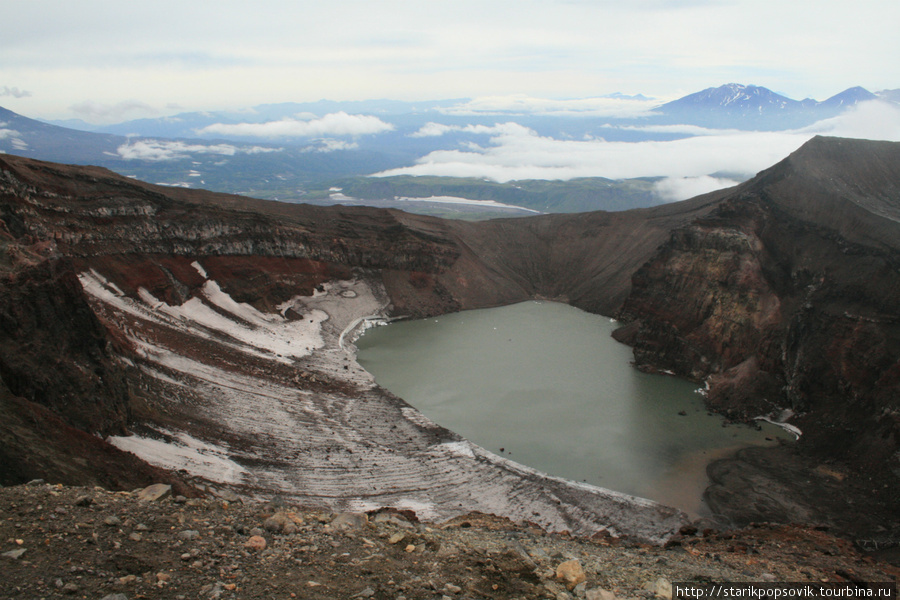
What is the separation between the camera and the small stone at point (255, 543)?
903 cm

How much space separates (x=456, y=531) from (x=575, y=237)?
56.1 metres

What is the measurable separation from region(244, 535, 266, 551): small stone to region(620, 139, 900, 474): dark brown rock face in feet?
75.9

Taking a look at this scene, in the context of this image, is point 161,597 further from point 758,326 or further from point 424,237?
point 424,237

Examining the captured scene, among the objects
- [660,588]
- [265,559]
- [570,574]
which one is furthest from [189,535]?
[660,588]

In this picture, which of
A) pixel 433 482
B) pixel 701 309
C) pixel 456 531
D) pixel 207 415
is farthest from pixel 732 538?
pixel 701 309

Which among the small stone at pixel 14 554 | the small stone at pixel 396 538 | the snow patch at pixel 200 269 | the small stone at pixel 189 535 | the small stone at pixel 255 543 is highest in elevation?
the snow patch at pixel 200 269

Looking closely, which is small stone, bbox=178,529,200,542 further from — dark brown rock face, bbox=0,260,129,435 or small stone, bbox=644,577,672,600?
dark brown rock face, bbox=0,260,129,435

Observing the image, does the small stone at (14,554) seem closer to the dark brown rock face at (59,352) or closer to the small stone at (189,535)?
the small stone at (189,535)

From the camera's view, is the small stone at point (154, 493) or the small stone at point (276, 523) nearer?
the small stone at point (276, 523)

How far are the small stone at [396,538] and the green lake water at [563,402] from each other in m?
A: 15.1

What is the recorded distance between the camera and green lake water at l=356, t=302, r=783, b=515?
83.5 ft

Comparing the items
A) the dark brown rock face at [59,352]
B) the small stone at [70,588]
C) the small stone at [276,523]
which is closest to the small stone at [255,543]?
the small stone at [276,523]

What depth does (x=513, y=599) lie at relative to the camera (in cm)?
873

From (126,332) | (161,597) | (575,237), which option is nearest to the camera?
(161,597)
